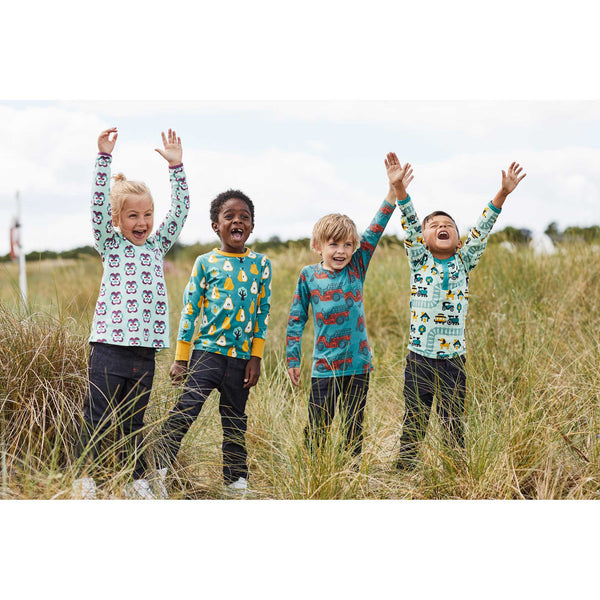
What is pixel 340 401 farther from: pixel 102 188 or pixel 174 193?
pixel 102 188

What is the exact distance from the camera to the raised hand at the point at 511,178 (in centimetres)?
388

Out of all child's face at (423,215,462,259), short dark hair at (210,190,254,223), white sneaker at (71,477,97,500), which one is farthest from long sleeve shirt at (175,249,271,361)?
child's face at (423,215,462,259)

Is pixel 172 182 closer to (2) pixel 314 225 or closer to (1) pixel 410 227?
(2) pixel 314 225

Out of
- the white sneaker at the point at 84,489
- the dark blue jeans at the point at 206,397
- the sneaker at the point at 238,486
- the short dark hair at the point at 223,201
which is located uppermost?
the short dark hair at the point at 223,201

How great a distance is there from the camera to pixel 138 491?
3508mm

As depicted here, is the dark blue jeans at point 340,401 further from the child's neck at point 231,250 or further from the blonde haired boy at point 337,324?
the child's neck at point 231,250

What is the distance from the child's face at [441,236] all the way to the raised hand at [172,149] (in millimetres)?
1591

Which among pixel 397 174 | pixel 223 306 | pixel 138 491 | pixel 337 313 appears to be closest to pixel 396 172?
pixel 397 174

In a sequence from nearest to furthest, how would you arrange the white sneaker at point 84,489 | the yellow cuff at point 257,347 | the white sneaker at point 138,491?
the white sneaker at point 84,489 < the white sneaker at point 138,491 < the yellow cuff at point 257,347

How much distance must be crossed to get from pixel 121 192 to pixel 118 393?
115 cm

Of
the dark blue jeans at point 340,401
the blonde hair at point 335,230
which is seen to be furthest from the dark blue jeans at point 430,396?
the blonde hair at point 335,230

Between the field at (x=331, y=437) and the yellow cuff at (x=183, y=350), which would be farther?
the yellow cuff at (x=183, y=350)

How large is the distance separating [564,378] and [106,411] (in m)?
3.27

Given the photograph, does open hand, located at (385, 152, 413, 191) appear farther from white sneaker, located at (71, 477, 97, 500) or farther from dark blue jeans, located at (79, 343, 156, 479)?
white sneaker, located at (71, 477, 97, 500)
